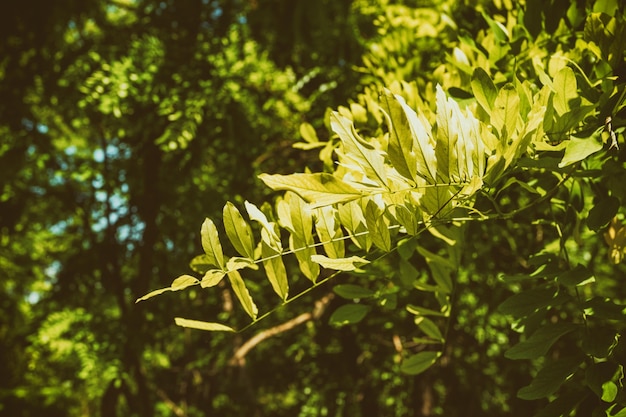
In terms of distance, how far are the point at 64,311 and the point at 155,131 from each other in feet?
6.55

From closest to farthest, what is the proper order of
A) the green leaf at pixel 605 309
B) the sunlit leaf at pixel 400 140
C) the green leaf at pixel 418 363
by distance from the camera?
the sunlit leaf at pixel 400 140 → the green leaf at pixel 605 309 → the green leaf at pixel 418 363

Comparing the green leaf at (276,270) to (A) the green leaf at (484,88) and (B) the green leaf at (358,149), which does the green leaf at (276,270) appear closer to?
(B) the green leaf at (358,149)

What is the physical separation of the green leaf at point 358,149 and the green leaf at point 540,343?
1.38 ft

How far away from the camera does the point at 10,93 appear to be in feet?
9.73

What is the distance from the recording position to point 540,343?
0.83m

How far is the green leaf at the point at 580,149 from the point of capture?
0.63 m

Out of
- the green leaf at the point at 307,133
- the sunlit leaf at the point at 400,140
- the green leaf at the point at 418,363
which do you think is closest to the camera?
the sunlit leaf at the point at 400,140

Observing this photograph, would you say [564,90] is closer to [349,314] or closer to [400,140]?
[400,140]

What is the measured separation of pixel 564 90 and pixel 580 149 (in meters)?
0.13

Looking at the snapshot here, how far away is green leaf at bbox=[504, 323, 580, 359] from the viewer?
81 cm

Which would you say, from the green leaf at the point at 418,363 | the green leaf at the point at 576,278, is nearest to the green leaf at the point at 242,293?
the green leaf at the point at 418,363

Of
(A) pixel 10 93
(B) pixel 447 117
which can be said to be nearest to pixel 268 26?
(A) pixel 10 93

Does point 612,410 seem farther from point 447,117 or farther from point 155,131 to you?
point 155,131

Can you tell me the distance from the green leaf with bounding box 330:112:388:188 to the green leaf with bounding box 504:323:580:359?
421 millimetres
